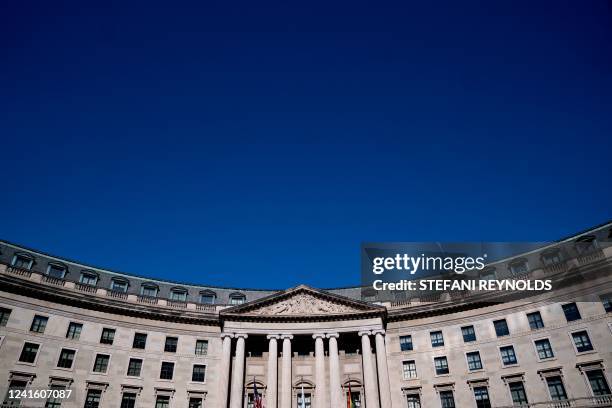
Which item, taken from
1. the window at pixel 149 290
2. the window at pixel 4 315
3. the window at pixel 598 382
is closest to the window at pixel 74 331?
the window at pixel 4 315

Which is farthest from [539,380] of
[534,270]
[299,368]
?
→ [299,368]

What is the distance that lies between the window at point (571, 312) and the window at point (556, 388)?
17.6ft

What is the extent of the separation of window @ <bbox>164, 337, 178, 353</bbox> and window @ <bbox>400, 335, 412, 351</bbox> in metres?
24.0

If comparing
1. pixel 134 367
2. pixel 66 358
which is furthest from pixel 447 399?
pixel 66 358

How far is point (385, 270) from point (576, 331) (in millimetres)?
18368

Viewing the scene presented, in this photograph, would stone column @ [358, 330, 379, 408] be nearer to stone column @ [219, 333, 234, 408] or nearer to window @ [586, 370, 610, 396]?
stone column @ [219, 333, 234, 408]

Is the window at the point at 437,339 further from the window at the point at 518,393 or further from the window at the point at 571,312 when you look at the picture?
the window at the point at 571,312

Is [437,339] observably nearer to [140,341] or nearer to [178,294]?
[178,294]

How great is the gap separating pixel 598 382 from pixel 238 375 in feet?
105

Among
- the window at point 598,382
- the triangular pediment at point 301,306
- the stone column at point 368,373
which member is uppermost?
the triangular pediment at point 301,306

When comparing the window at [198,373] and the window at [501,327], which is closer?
the window at [501,327]

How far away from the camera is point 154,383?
145ft

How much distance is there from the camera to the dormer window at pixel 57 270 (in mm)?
47469

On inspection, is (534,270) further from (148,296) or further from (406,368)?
(148,296)
